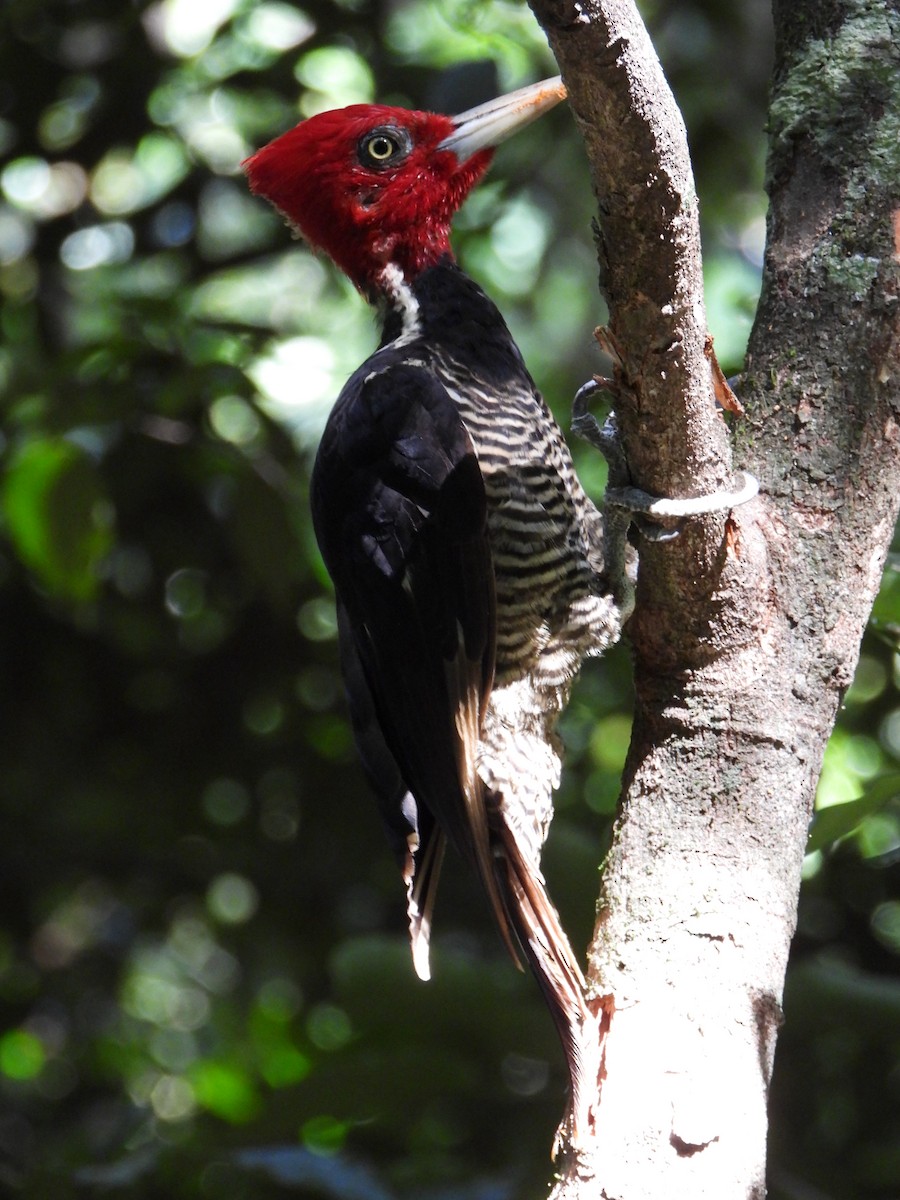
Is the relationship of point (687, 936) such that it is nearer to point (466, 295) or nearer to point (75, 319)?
point (466, 295)

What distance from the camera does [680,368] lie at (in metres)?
1.73

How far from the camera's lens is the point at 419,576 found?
2.36 m

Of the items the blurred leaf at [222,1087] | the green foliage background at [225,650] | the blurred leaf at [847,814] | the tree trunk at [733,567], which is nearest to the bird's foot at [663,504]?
the tree trunk at [733,567]

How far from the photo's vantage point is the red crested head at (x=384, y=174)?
281 cm

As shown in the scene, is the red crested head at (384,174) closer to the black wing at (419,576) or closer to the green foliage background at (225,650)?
the green foliage background at (225,650)

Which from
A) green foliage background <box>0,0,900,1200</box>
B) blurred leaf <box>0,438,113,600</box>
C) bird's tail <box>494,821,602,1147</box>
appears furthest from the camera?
blurred leaf <box>0,438,113,600</box>

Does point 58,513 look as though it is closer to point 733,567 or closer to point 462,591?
point 462,591

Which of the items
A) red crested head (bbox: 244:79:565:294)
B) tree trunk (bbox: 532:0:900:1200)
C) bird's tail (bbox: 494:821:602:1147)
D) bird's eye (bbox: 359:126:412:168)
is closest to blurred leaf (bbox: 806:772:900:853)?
tree trunk (bbox: 532:0:900:1200)

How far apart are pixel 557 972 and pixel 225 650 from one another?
2327 millimetres

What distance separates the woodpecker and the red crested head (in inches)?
7.5

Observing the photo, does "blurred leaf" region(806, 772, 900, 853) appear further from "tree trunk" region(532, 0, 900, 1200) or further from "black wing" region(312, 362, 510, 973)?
"black wing" region(312, 362, 510, 973)

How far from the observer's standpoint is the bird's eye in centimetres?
284

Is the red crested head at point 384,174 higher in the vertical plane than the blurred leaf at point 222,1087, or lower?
higher

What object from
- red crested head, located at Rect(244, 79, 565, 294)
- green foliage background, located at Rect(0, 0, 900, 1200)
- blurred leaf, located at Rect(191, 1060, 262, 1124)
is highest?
red crested head, located at Rect(244, 79, 565, 294)
